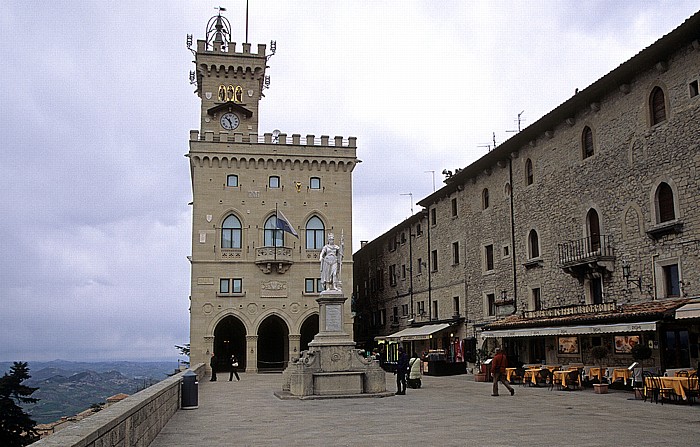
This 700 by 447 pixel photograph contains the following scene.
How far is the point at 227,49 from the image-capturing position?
48812mm

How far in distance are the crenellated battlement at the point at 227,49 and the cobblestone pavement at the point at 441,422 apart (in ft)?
106

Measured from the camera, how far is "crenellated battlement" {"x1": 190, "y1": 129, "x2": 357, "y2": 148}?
143ft

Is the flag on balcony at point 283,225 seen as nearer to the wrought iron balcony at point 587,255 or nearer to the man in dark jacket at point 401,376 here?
the wrought iron balcony at point 587,255

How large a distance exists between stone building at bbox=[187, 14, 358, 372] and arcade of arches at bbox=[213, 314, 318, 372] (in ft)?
0.36

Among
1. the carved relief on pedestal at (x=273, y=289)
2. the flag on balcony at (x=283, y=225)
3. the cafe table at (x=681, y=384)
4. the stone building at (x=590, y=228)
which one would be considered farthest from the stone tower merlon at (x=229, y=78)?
the cafe table at (x=681, y=384)

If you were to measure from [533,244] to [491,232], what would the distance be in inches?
155

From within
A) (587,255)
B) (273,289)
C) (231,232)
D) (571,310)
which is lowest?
(571,310)

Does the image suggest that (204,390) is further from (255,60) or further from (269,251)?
(255,60)

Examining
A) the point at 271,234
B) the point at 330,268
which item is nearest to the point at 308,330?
the point at 271,234

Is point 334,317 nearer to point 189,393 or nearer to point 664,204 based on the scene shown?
point 189,393

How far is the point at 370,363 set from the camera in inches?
866

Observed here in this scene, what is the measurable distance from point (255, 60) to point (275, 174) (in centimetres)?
990

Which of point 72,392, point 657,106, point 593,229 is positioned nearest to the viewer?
point 657,106

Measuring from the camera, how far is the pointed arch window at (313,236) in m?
44.2
